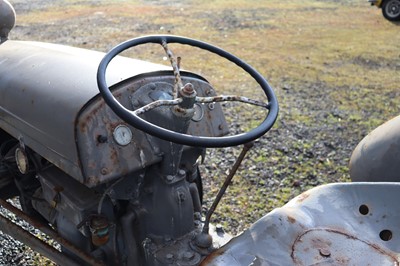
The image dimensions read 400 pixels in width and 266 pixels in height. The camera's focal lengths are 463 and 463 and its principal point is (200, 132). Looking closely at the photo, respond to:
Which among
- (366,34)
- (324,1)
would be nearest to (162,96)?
(366,34)

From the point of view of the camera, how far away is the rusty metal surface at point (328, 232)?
136 centimetres

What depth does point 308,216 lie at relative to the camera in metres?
1.52

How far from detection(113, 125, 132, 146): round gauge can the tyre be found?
1003 cm

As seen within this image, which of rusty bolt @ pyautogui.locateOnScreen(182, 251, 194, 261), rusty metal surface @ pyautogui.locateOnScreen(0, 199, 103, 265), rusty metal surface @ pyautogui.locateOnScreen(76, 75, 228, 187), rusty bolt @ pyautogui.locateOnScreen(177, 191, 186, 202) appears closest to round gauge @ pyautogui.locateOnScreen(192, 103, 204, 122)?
rusty metal surface @ pyautogui.locateOnScreen(76, 75, 228, 187)

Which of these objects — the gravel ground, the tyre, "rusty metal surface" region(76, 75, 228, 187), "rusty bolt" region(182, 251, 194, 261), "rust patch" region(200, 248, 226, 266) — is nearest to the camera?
"rust patch" region(200, 248, 226, 266)

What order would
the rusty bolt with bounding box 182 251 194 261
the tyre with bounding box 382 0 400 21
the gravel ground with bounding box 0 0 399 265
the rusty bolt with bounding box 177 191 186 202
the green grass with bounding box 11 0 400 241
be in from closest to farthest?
1. the rusty bolt with bounding box 182 251 194 261
2. the rusty bolt with bounding box 177 191 186 202
3. the gravel ground with bounding box 0 0 399 265
4. the green grass with bounding box 11 0 400 241
5. the tyre with bounding box 382 0 400 21

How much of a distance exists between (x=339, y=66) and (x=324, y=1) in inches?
291

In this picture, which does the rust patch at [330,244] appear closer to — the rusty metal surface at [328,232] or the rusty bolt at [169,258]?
the rusty metal surface at [328,232]

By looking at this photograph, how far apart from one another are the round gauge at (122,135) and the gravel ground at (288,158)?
1487mm

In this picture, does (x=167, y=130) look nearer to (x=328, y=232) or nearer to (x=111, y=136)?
→ (x=111, y=136)

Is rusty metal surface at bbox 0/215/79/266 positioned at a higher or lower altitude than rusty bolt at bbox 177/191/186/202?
lower

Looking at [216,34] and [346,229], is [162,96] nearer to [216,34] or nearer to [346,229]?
[346,229]

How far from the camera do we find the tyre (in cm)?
1032

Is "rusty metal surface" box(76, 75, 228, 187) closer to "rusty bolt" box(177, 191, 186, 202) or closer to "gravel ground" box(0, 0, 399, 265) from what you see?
"rusty bolt" box(177, 191, 186, 202)
